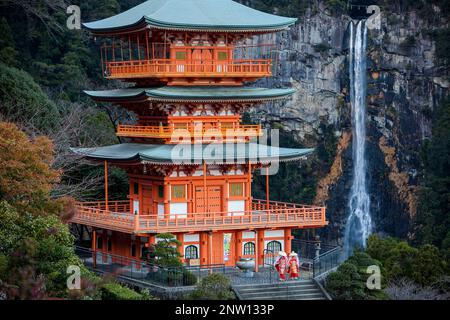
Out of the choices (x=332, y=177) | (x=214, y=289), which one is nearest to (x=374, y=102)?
(x=332, y=177)

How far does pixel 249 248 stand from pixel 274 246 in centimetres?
89

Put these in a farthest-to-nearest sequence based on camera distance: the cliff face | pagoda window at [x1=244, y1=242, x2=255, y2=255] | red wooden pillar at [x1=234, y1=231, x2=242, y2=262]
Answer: the cliff face
pagoda window at [x1=244, y1=242, x2=255, y2=255]
red wooden pillar at [x1=234, y1=231, x2=242, y2=262]

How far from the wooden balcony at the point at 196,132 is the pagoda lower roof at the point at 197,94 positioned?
1.01 meters

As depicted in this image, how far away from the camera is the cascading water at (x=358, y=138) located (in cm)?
7612

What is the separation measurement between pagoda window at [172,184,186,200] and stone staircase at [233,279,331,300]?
4.70 m

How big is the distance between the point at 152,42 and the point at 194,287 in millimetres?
9142

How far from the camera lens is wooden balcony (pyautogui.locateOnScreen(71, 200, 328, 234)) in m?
38.6

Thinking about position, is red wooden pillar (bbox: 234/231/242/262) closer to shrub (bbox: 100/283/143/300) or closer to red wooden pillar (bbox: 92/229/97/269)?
red wooden pillar (bbox: 92/229/97/269)

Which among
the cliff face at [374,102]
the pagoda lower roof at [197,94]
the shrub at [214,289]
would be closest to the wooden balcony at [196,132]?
the pagoda lower roof at [197,94]

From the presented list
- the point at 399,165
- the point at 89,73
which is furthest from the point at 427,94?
the point at 89,73

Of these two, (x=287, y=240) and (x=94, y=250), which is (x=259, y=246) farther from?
(x=94, y=250)

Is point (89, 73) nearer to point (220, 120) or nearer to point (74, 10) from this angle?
point (74, 10)

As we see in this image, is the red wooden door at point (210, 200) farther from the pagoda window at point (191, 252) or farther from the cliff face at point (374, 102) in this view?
the cliff face at point (374, 102)

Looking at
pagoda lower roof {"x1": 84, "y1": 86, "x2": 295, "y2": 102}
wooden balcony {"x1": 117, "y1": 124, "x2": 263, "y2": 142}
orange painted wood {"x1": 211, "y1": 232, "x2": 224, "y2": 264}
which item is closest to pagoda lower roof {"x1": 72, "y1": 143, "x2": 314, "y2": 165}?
wooden balcony {"x1": 117, "y1": 124, "x2": 263, "y2": 142}
